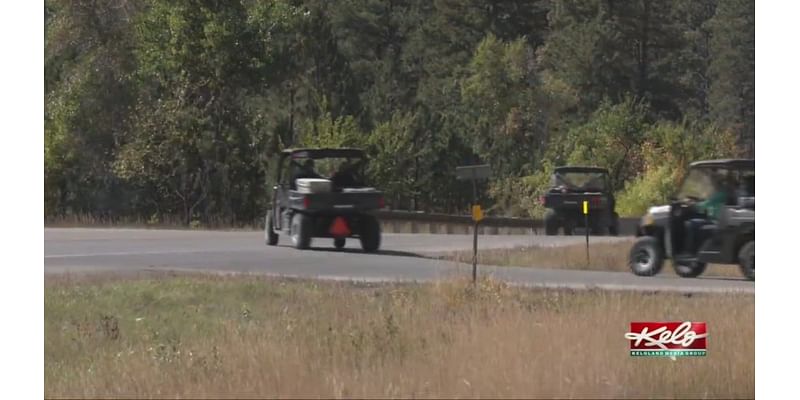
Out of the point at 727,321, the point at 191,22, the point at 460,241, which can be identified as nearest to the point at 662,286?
the point at 727,321

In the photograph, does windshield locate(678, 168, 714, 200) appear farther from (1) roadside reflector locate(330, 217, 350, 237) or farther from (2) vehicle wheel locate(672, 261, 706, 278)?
(1) roadside reflector locate(330, 217, 350, 237)

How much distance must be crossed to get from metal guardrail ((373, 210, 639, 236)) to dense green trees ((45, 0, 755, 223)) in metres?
0.13

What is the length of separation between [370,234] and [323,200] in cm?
71

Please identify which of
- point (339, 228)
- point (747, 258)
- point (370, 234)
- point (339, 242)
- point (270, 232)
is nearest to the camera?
point (747, 258)

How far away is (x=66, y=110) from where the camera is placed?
1390 centimetres

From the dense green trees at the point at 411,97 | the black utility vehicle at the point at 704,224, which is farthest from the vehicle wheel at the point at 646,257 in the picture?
the dense green trees at the point at 411,97

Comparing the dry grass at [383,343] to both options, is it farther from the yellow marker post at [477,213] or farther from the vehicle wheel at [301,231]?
the yellow marker post at [477,213]

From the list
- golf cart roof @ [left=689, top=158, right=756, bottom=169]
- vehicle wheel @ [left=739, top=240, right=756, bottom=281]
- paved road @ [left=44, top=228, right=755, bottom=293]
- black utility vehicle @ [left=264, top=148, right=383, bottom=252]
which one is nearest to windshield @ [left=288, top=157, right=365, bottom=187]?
black utility vehicle @ [left=264, top=148, right=383, bottom=252]

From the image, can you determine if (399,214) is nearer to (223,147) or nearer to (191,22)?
(223,147)

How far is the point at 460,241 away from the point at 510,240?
862mm

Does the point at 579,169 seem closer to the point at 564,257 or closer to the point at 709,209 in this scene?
the point at 709,209

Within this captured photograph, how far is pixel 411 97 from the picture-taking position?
12.3 metres

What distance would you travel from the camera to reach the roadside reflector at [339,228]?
13180mm

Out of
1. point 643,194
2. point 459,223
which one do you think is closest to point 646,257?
point 643,194
